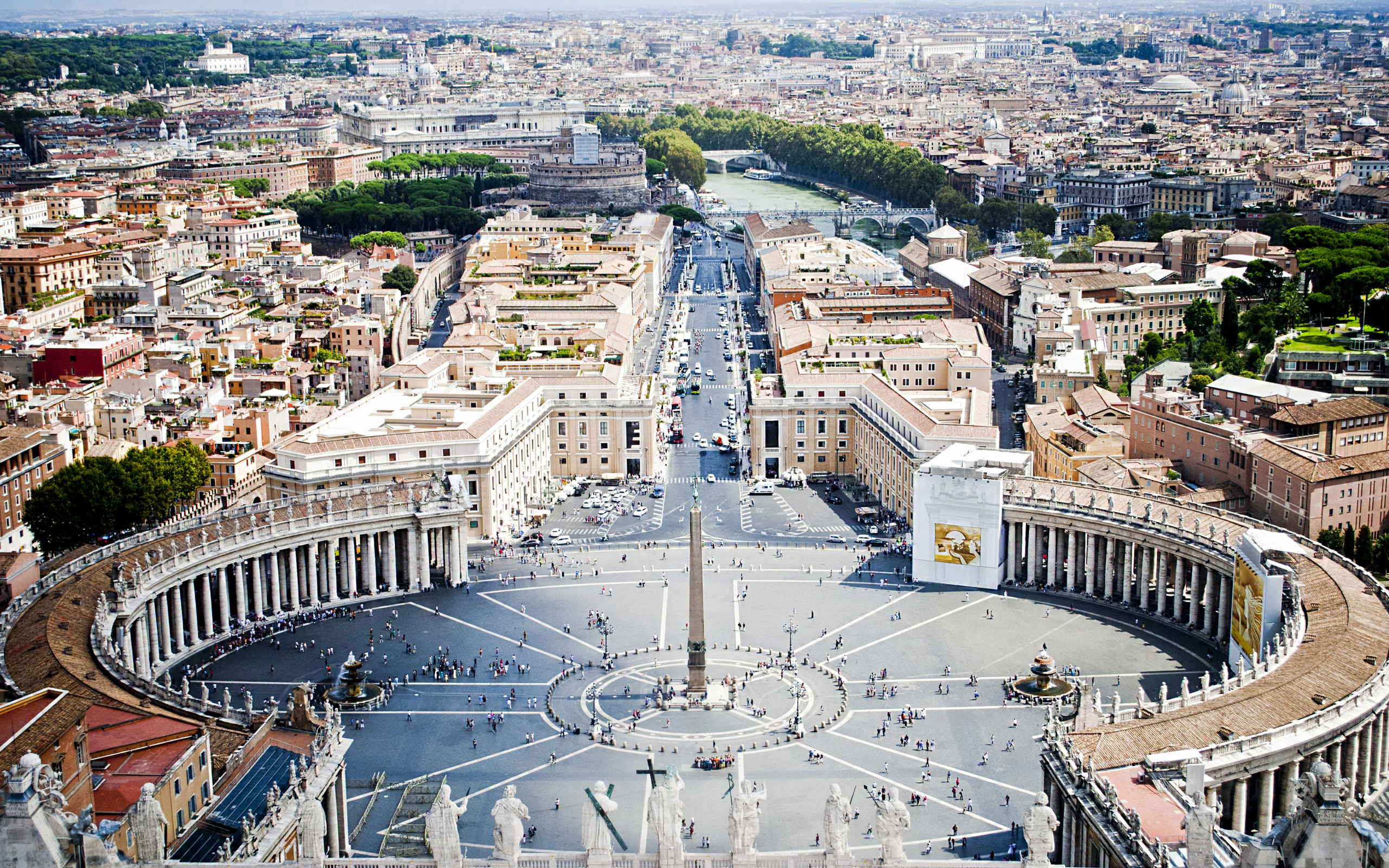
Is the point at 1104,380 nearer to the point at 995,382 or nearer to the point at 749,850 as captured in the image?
the point at 995,382

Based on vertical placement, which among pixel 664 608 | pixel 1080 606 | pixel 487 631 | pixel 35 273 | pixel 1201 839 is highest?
pixel 35 273

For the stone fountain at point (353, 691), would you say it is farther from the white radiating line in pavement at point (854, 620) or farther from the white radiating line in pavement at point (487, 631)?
the white radiating line in pavement at point (854, 620)

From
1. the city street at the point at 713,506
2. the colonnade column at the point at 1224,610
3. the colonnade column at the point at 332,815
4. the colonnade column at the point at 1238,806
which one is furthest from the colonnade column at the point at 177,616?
the colonnade column at the point at 1224,610

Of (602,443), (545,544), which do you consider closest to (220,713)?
(545,544)

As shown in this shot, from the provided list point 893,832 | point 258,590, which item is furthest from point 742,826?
point 258,590

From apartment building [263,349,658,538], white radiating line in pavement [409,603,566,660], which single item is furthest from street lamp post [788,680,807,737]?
apartment building [263,349,658,538]

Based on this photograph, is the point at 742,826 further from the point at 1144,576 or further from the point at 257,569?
the point at 257,569

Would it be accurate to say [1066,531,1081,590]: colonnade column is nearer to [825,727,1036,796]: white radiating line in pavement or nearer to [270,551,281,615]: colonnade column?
[825,727,1036,796]: white radiating line in pavement
